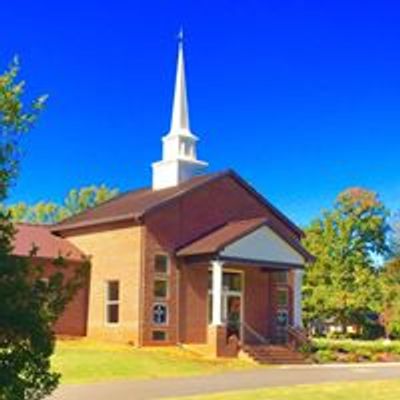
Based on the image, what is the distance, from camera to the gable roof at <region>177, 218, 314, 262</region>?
34.5 metres

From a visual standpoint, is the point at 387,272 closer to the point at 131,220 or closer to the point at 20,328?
the point at 131,220

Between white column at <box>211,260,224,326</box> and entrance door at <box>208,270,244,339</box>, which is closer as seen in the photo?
white column at <box>211,260,224,326</box>

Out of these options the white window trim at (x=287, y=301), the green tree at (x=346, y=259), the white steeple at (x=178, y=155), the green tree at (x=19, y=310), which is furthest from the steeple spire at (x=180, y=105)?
the green tree at (x=19, y=310)

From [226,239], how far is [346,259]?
2799 centimetres

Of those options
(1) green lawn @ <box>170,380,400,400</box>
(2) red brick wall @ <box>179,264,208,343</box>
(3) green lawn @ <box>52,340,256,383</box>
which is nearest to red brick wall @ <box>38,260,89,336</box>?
(3) green lawn @ <box>52,340,256,383</box>

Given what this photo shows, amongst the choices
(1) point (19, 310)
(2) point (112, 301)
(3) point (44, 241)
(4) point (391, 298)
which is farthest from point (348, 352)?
(1) point (19, 310)

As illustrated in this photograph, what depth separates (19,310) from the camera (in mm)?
7539

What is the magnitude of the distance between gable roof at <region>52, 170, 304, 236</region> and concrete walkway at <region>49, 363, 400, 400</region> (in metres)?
9.18

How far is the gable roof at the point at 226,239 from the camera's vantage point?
34.5 metres

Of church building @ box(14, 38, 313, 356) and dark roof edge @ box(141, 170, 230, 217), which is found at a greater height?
dark roof edge @ box(141, 170, 230, 217)

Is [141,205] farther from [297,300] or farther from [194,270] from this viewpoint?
[297,300]

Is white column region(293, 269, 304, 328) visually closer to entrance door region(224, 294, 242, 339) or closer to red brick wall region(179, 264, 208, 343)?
entrance door region(224, 294, 242, 339)

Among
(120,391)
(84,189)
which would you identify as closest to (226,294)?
(120,391)

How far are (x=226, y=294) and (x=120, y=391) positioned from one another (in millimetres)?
16801
